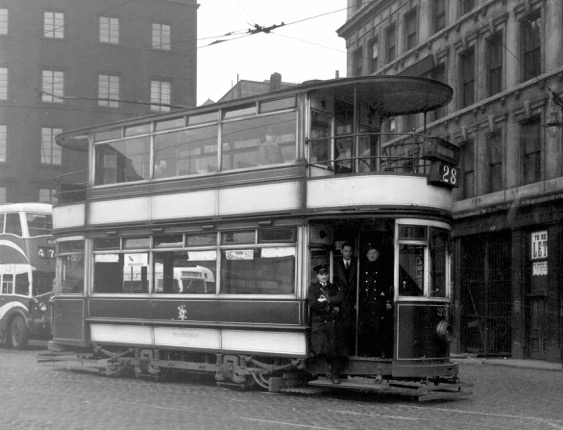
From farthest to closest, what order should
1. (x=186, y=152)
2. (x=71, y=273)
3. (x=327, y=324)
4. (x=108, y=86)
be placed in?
(x=108, y=86)
(x=71, y=273)
(x=186, y=152)
(x=327, y=324)

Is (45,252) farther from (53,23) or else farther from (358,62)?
(53,23)

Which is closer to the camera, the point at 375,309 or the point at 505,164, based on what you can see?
the point at 375,309

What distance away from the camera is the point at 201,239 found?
16188mm

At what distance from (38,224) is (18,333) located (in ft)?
10.4

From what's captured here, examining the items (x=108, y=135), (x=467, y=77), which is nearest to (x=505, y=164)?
(x=467, y=77)

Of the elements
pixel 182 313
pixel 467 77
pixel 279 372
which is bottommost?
pixel 279 372

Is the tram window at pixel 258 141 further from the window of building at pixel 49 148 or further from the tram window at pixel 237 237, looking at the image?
the window of building at pixel 49 148

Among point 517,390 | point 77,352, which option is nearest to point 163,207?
point 77,352

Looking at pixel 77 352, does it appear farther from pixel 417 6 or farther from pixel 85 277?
pixel 417 6

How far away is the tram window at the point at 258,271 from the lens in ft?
48.8

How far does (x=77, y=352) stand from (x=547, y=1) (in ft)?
50.2

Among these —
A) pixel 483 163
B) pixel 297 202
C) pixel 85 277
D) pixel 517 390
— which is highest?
pixel 483 163

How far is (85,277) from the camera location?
18.4 meters

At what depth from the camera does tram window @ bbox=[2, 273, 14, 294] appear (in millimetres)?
27094
